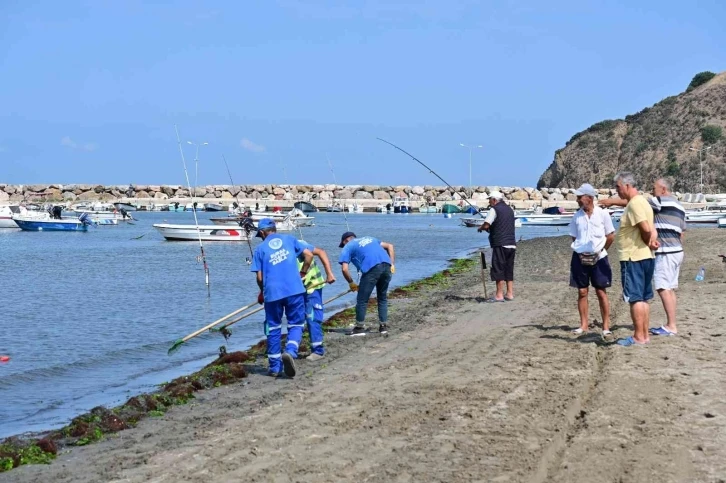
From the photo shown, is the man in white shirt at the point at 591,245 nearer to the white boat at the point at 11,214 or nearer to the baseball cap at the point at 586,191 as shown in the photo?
the baseball cap at the point at 586,191

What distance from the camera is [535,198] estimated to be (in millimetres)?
98500

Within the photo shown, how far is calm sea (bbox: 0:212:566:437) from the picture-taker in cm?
1113

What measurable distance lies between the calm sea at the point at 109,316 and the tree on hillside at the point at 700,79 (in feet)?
223

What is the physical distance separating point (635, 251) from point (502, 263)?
490 cm

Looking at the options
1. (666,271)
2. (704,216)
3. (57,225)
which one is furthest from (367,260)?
(57,225)

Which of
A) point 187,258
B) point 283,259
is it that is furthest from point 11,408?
point 187,258

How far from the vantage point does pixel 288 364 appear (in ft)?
30.6

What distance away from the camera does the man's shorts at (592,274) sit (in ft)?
32.5

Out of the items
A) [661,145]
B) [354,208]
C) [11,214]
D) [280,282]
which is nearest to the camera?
[280,282]

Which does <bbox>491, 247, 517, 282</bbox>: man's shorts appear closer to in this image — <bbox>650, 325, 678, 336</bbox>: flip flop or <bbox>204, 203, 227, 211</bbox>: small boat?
<bbox>650, 325, 678, 336</bbox>: flip flop

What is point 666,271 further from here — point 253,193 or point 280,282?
point 253,193

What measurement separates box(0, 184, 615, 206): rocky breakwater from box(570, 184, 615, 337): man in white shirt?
8779 centimetres

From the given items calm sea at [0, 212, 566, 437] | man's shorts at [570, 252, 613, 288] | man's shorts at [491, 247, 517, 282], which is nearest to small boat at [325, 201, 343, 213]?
calm sea at [0, 212, 566, 437]

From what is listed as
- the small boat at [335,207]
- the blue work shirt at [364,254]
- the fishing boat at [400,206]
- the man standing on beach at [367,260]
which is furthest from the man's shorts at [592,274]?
the fishing boat at [400,206]
